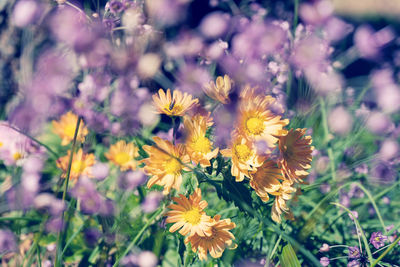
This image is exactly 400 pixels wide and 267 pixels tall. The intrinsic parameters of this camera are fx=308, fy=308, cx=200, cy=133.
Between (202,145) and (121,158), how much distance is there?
2.15ft

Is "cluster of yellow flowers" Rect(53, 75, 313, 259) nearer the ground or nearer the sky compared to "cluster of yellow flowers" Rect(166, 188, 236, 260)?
nearer the sky

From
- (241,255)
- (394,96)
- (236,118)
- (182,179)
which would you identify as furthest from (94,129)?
(394,96)

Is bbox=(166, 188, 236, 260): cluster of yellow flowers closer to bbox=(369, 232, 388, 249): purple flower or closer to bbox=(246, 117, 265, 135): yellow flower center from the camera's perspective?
bbox=(246, 117, 265, 135): yellow flower center

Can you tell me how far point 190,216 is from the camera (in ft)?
3.24

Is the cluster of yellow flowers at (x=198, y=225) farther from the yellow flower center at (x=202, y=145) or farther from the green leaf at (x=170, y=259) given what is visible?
the green leaf at (x=170, y=259)

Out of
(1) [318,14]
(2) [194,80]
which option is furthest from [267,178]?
(1) [318,14]

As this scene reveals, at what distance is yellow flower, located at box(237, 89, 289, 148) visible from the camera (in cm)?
99

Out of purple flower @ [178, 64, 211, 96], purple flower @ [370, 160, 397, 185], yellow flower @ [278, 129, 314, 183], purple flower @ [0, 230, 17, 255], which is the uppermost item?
purple flower @ [178, 64, 211, 96]

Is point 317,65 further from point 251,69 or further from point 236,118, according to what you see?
point 236,118

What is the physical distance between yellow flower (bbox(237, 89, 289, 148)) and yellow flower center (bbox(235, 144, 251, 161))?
0.14 feet

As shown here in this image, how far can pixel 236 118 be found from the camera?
98cm

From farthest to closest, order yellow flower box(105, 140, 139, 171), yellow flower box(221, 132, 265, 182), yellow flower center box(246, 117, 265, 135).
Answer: yellow flower box(105, 140, 139, 171), yellow flower center box(246, 117, 265, 135), yellow flower box(221, 132, 265, 182)

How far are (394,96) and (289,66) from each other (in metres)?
0.50

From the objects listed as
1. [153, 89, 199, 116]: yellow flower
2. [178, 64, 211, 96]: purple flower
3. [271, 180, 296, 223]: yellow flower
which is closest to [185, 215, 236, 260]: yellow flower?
[271, 180, 296, 223]: yellow flower
